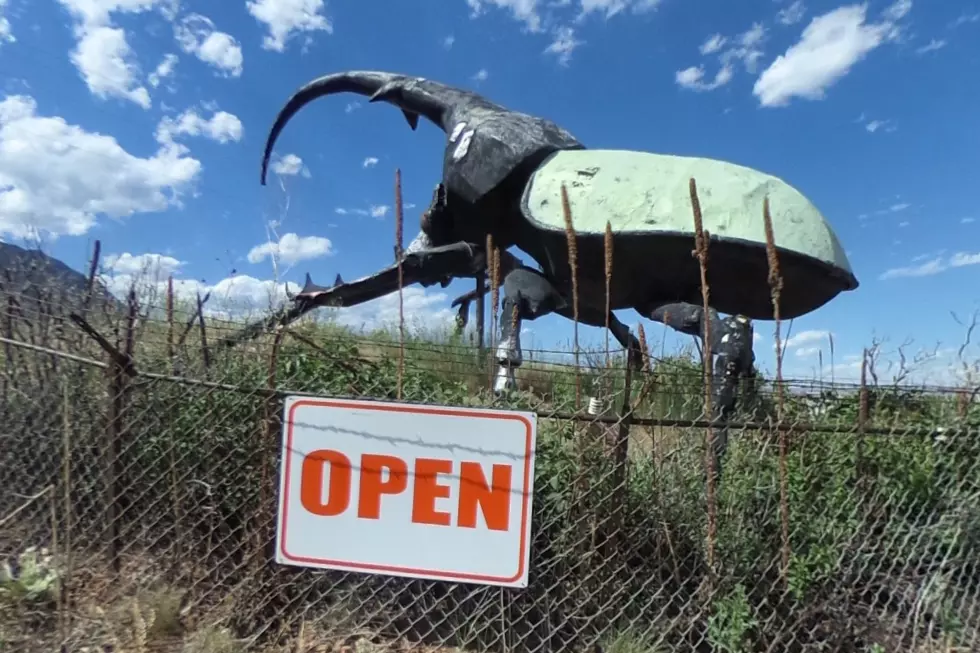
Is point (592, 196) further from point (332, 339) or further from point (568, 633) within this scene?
point (568, 633)

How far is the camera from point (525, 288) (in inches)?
163

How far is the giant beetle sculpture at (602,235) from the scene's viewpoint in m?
3.46

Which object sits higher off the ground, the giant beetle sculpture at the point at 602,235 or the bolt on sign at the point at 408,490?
the giant beetle sculpture at the point at 602,235

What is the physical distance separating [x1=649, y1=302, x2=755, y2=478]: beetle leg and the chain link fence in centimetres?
25

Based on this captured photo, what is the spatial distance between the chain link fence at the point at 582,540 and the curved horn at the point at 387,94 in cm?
288

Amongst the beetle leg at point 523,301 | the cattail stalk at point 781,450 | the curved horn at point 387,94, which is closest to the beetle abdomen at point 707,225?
the beetle leg at point 523,301

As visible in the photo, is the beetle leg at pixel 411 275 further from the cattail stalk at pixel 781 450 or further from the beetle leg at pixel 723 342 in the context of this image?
the cattail stalk at pixel 781 450

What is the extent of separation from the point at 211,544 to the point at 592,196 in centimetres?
243

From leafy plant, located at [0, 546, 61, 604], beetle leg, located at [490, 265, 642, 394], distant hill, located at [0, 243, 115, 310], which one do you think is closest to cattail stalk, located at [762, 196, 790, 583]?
beetle leg, located at [490, 265, 642, 394]

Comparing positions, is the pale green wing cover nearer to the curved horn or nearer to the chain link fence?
the chain link fence

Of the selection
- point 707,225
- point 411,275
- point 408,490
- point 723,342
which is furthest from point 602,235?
point 408,490

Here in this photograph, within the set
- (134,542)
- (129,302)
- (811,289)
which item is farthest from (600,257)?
(134,542)

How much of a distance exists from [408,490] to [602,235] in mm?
1921

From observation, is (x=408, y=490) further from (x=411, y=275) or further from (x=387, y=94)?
(x=387, y=94)
